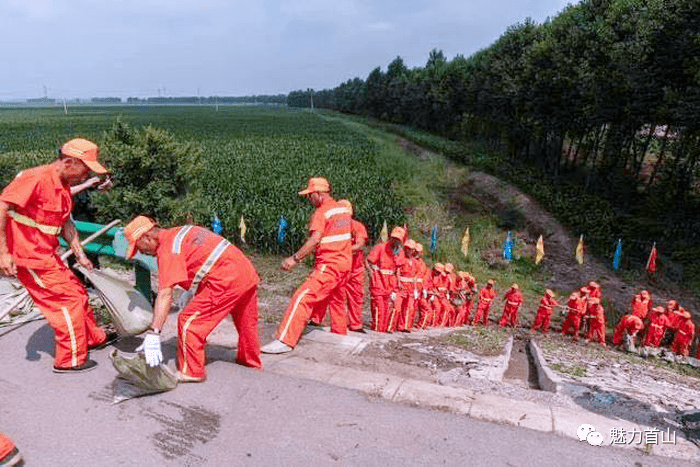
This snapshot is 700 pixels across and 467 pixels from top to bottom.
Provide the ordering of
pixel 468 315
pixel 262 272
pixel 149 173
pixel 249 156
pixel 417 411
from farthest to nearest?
pixel 249 156, pixel 262 272, pixel 468 315, pixel 149 173, pixel 417 411

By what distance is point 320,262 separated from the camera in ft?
17.6

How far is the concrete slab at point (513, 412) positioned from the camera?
11.7 feet

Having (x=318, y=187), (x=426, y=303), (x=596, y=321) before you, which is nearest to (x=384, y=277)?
(x=426, y=303)

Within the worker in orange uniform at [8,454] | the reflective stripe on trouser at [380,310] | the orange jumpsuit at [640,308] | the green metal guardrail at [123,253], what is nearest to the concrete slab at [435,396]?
the worker in orange uniform at [8,454]

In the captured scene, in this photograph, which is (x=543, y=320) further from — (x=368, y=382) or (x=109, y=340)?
(x=109, y=340)

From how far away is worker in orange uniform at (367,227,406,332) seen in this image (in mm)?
7277

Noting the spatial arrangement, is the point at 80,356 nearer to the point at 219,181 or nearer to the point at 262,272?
the point at 262,272

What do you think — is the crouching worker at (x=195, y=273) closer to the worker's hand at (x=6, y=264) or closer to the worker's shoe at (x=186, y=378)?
the worker's shoe at (x=186, y=378)

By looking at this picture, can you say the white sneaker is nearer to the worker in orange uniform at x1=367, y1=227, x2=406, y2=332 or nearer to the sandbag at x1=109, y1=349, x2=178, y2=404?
the sandbag at x1=109, y1=349, x2=178, y2=404

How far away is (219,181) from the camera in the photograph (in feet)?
64.6

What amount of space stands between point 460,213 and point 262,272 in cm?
1099

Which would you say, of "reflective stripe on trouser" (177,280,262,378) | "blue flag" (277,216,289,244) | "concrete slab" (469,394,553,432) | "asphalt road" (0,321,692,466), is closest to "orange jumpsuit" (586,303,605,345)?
"concrete slab" (469,394,553,432)

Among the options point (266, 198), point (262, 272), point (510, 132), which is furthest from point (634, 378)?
point (510, 132)

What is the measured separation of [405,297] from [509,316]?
3.41 metres
